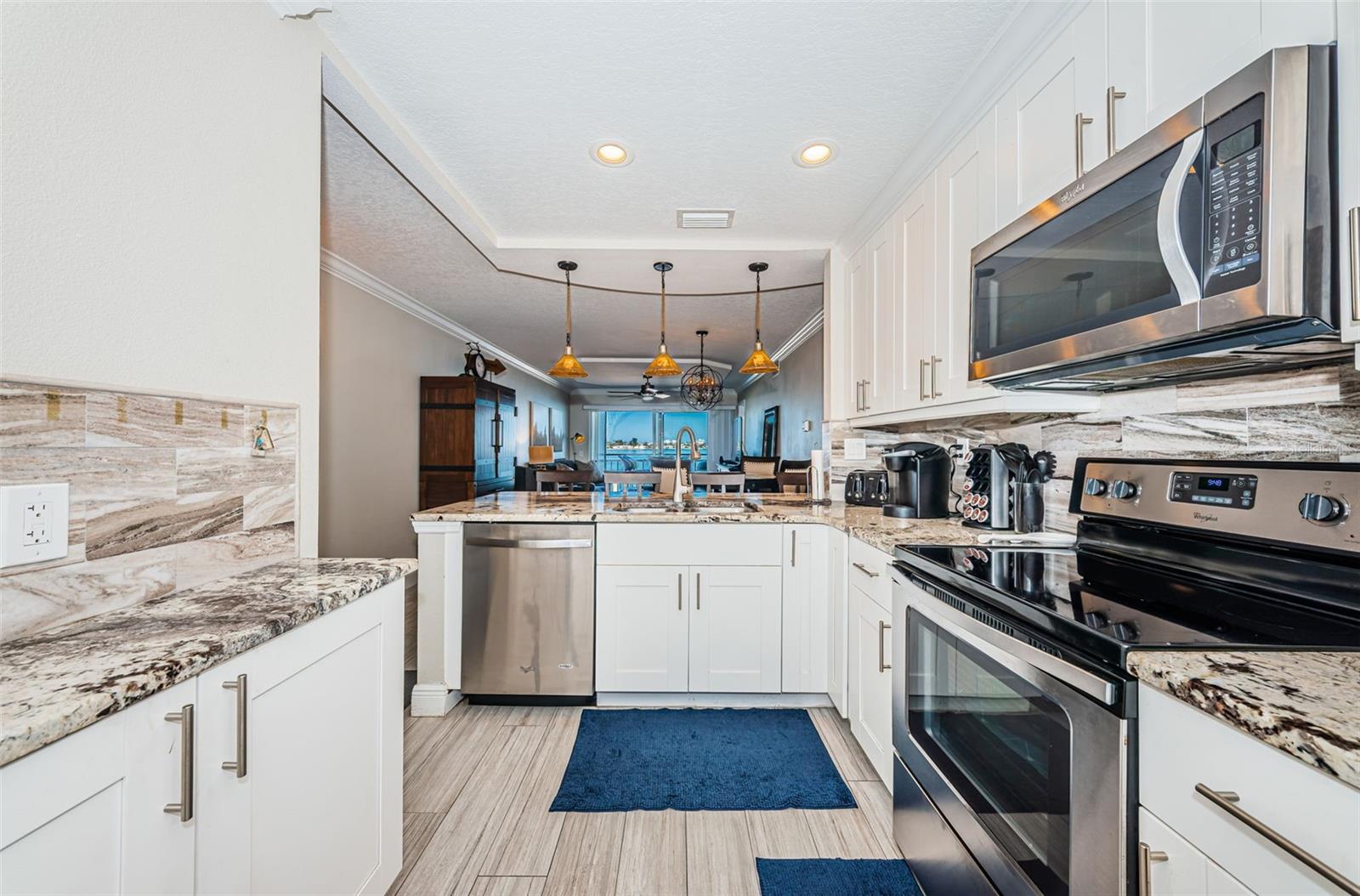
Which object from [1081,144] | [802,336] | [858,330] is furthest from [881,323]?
[802,336]

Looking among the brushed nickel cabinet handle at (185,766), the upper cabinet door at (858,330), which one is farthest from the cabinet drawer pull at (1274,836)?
the upper cabinet door at (858,330)

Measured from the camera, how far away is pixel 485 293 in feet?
14.5

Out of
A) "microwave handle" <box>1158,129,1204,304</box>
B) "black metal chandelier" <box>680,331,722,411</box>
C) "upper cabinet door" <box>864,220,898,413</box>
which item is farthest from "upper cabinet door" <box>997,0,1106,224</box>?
"black metal chandelier" <box>680,331,722,411</box>

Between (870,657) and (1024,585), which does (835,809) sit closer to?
(870,657)

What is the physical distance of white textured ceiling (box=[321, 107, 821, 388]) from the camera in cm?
263

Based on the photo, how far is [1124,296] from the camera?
108cm

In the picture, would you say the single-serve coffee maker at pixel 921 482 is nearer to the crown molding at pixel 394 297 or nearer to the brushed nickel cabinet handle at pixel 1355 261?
the brushed nickel cabinet handle at pixel 1355 261

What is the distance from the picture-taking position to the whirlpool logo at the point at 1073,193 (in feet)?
3.95

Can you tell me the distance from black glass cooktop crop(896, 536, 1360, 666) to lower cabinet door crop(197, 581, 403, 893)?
1.34m

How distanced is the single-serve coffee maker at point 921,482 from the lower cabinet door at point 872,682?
0.47m

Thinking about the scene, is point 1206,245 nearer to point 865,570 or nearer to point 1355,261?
point 1355,261

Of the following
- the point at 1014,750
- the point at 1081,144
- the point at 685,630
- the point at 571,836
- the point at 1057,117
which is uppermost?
the point at 1057,117

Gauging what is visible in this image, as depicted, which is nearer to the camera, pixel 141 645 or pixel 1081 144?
pixel 141 645

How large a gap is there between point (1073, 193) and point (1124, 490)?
0.76 m
